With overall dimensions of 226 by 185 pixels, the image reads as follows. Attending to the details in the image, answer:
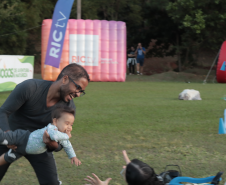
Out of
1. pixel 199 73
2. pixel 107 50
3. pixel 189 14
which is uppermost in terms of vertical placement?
pixel 189 14

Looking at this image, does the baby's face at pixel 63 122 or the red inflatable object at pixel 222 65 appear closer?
the baby's face at pixel 63 122

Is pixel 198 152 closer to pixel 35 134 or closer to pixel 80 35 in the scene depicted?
pixel 35 134

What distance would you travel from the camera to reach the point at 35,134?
126 inches

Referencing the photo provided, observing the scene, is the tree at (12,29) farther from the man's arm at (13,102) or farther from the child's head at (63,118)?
the child's head at (63,118)

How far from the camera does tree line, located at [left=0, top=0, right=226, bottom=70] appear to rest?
880 inches

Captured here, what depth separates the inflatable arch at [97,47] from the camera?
2045 centimetres

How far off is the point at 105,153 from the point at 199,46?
64.6 feet

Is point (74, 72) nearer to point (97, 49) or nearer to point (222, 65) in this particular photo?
point (97, 49)

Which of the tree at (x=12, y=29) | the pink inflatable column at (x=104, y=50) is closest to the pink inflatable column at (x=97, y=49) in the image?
the pink inflatable column at (x=104, y=50)

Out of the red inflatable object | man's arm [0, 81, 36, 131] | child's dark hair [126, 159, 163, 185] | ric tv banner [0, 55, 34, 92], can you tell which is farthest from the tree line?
child's dark hair [126, 159, 163, 185]

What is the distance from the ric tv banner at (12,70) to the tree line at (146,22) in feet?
30.0

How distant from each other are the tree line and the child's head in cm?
1925

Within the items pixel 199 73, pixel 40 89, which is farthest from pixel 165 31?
pixel 40 89

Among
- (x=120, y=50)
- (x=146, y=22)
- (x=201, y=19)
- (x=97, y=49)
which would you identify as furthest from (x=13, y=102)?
(x=146, y=22)
